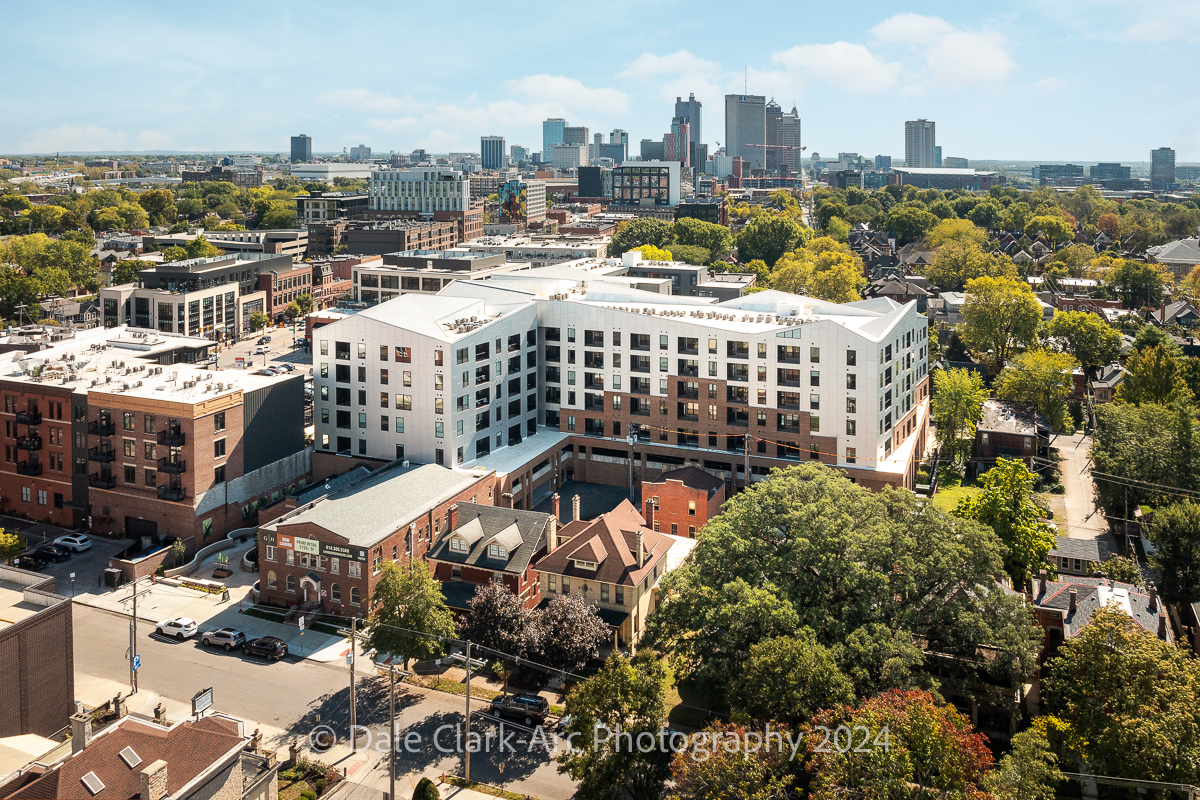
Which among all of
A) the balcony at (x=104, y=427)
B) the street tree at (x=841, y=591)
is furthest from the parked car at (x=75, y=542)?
the street tree at (x=841, y=591)

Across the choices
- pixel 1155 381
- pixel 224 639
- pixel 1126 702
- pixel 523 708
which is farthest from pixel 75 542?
pixel 1155 381

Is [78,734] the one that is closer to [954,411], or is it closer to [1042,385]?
[954,411]

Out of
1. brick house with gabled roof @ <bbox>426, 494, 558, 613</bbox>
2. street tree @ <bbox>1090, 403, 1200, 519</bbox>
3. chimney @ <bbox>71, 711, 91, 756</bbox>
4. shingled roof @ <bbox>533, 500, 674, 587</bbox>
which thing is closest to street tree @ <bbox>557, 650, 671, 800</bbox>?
shingled roof @ <bbox>533, 500, 674, 587</bbox>

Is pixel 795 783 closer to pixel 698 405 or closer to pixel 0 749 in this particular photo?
pixel 0 749

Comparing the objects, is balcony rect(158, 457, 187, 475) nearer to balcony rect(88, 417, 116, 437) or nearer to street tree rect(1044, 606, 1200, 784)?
balcony rect(88, 417, 116, 437)

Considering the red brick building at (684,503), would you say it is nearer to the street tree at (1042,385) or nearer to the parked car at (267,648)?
the parked car at (267,648)

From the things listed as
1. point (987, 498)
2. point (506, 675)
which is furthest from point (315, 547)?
point (987, 498)
